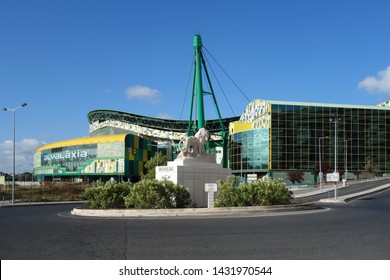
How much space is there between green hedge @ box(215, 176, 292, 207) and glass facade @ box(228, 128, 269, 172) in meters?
70.0

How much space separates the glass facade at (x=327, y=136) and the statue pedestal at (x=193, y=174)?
66391 mm

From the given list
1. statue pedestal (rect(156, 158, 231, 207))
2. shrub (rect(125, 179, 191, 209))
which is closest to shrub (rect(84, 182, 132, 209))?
shrub (rect(125, 179, 191, 209))

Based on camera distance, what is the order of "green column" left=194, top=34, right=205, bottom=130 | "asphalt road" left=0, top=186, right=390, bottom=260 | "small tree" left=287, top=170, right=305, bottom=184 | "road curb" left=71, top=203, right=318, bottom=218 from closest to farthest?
"asphalt road" left=0, top=186, right=390, bottom=260 < "road curb" left=71, top=203, right=318, bottom=218 < "green column" left=194, top=34, right=205, bottom=130 < "small tree" left=287, top=170, right=305, bottom=184

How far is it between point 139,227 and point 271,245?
294 inches

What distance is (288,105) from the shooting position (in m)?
100


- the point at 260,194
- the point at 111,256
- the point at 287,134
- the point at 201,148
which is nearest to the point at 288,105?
the point at 287,134

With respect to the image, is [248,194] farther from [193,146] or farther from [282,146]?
[282,146]

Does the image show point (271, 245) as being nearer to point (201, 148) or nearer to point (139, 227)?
point (139, 227)

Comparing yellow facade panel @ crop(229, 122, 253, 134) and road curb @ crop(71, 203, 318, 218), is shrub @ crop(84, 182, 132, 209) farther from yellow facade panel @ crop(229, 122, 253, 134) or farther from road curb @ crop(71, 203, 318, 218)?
yellow facade panel @ crop(229, 122, 253, 134)

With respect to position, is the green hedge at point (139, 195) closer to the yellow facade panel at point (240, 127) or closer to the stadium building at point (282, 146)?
the stadium building at point (282, 146)

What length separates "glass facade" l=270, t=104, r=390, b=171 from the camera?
327 feet

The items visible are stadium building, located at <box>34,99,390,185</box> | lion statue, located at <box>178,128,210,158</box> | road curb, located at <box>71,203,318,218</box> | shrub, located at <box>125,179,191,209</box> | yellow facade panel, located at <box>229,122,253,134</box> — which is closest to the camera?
road curb, located at <box>71,203,318,218</box>

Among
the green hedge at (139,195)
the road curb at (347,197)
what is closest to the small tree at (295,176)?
the road curb at (347,197)

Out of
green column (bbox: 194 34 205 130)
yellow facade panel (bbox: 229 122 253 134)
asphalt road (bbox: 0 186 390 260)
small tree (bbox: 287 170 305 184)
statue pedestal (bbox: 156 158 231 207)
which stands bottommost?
small tree (bbox: 287 170 305 184)
